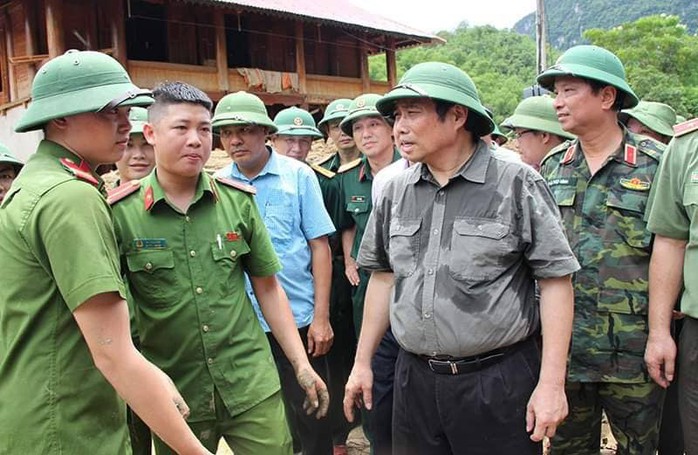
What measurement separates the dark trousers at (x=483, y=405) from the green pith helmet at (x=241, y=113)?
190 centimetres

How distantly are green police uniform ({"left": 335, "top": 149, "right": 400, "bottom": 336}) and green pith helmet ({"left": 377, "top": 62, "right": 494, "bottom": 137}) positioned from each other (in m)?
1.69

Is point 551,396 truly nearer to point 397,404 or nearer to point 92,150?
point 397,404

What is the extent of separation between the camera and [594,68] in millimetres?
3047

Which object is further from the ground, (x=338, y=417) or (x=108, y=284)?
(x=108, y=284)

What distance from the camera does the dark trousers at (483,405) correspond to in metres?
2.33

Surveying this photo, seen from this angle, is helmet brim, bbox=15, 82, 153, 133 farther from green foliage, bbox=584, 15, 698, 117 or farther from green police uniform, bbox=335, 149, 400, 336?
green foliage, bbox=584, 15, 698, 117

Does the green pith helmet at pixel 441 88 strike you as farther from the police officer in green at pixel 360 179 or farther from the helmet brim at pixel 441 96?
the police officer in green at pixel 360 179

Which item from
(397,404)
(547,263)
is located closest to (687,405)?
(547,263)

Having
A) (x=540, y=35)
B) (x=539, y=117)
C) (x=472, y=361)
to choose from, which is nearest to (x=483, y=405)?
(x=472, y=361)

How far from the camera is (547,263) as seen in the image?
7.57ft

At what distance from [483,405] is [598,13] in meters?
86.0

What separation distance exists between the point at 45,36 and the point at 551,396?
15332 millimetres

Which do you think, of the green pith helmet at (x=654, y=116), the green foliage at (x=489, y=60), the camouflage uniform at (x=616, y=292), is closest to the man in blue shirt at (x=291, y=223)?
the camouflage uniform at (x=616, y=292)

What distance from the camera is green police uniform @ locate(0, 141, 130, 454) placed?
1756 millimetres
